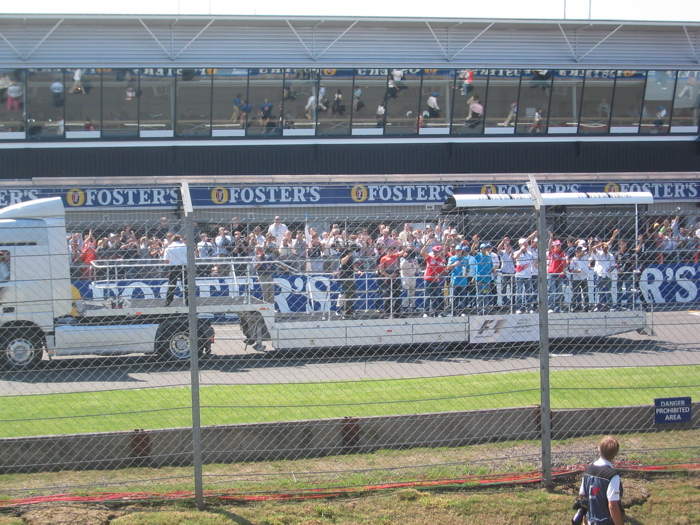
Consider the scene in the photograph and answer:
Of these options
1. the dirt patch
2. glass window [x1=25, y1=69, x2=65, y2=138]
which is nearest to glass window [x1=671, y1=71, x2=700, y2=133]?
glass window [x1=25, y1=69, x2=65, y2=138]

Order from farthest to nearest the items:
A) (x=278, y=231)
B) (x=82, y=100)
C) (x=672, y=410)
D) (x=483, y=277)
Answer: (x=82, y=100), (x=278, y=231), (x=483, y=277), (x=672, y=410)

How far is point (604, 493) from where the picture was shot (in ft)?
16.8

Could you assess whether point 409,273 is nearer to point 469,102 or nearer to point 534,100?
point 469,102

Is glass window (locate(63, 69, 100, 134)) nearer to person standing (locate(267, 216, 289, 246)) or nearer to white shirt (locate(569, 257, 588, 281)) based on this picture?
person standing (locate(267, 216, 289, 246))

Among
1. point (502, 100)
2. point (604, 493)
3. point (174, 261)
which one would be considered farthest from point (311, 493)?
point (502, 100)

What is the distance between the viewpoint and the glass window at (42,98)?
24.4m

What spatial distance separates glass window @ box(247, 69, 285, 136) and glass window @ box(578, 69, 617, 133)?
452 inches

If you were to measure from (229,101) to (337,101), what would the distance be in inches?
150

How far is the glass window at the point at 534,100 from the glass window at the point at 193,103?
37.3 feet

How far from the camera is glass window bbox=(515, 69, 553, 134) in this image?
1073 inches

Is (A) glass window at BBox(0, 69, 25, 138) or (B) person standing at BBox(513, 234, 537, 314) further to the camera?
(A) glass window at BBox(0, 69, 25, 138)

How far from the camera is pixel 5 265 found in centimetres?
1027

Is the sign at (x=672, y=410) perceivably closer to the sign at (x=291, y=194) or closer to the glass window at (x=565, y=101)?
the sign at (x=291, y=194)

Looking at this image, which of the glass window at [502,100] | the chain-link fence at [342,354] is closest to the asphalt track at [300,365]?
the chain-link fence at [342,354]
